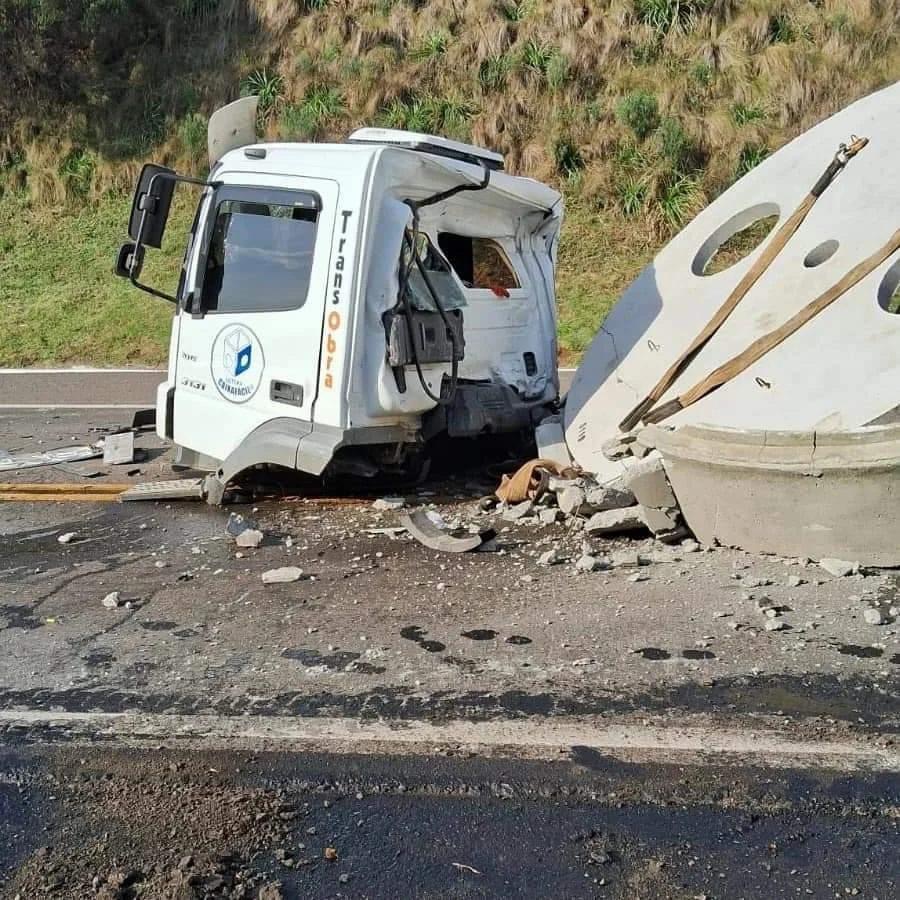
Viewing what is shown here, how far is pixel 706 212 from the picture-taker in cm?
646

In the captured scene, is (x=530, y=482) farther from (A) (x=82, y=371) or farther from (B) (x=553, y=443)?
(A) (x=82, y=371)

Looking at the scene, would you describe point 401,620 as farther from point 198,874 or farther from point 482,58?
point 482,58

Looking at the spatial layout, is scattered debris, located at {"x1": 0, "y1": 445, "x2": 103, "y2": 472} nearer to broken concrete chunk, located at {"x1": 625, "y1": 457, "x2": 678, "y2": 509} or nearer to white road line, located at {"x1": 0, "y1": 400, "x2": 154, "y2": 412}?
white road line, located at {"x1": 0, "y1": 400, "x2": 154, "y2": 412}

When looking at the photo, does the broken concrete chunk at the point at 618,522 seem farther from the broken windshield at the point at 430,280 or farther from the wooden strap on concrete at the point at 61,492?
the wooden strap on concrete at the point at 61,492

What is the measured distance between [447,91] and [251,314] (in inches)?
598

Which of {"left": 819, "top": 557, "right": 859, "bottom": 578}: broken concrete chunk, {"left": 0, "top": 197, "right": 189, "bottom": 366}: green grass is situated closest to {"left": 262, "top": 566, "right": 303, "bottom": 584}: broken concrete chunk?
{"left": 819, "top": 557, "right": 859, "bottom": 578}: broken concrete chunk

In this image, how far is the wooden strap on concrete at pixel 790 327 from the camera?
4.96 meters

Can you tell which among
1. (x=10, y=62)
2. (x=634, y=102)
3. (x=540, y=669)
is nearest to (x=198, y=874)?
(x=540, y=669)

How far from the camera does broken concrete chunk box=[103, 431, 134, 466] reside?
7438 millimetres

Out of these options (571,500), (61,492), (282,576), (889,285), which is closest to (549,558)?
(571,500)

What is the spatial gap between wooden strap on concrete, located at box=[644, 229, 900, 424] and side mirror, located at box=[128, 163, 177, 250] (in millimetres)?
3048

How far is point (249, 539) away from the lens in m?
5.14

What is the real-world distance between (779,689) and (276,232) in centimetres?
367

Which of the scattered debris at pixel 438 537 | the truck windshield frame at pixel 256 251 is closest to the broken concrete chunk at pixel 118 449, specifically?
the truck windshield frame at pixel 256 251
